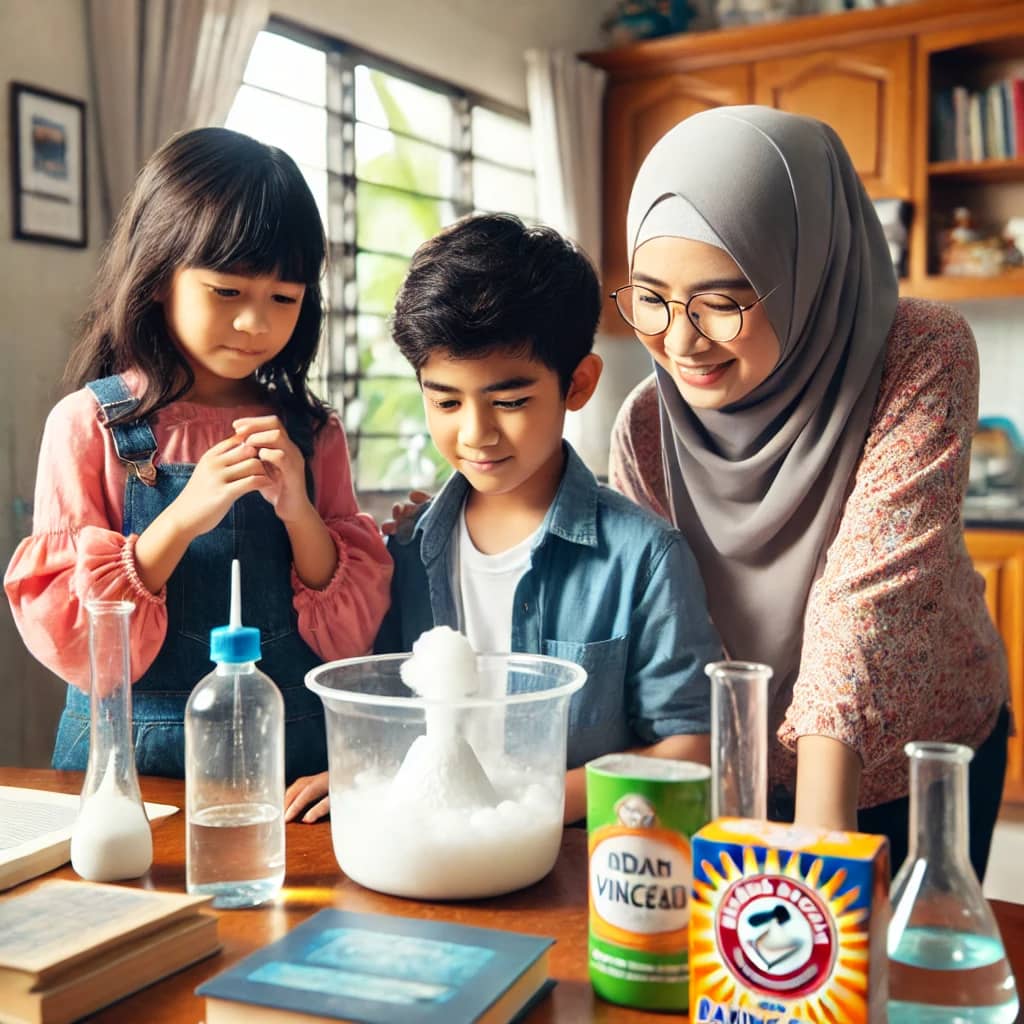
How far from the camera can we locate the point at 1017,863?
11.0 ft

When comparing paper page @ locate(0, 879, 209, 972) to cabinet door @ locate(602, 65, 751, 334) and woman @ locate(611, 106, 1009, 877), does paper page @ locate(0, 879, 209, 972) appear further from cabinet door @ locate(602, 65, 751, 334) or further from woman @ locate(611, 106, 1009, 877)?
cabinet door @ locate(602, 65, 751, 334)

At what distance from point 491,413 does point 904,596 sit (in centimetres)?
46

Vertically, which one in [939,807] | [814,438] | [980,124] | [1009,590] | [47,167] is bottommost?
[1009,590]

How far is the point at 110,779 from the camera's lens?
956 millimetres

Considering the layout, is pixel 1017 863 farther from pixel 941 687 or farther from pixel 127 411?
pixel 127 411

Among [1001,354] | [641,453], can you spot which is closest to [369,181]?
[1001,354]

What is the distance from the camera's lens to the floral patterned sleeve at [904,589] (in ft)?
3.61

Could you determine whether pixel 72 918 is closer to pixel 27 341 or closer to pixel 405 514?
pixel 405 514

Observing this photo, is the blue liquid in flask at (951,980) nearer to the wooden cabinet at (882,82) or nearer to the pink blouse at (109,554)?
the pink blouse at (109,554)

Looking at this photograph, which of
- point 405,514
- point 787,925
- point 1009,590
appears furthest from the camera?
point 1009,590

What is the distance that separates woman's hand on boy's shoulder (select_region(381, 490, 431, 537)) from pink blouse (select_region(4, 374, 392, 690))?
31 mm

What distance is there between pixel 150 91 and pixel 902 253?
102 inches

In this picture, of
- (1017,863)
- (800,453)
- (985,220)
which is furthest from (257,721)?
(985,220)

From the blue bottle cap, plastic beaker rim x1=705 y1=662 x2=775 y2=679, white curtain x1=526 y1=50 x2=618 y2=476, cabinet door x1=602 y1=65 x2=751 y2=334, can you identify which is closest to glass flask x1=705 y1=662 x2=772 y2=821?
plastic beaker rim x1=705 y1=662 x2=775 y2=679
